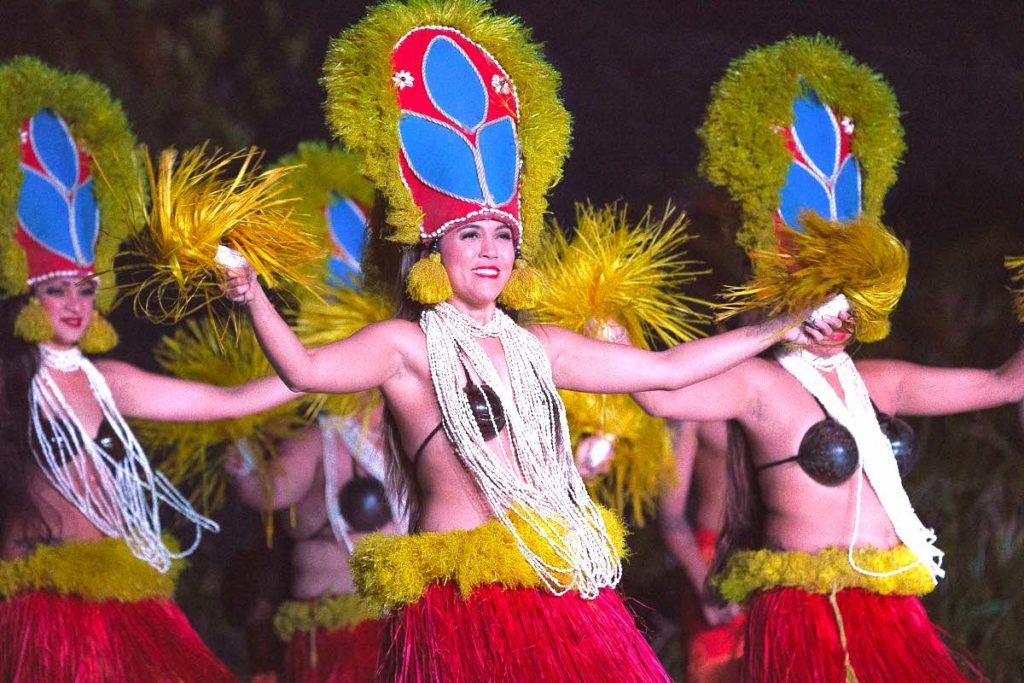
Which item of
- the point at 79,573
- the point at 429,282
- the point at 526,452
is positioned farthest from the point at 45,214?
the point at 526,452

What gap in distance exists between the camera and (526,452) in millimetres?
2705

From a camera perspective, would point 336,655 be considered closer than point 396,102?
No

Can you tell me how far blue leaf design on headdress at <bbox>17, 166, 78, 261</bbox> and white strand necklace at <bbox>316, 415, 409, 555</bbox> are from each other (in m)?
0.85

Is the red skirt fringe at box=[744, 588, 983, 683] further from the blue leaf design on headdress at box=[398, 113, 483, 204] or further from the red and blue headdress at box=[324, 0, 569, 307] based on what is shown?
the blue leaf design on headdress at box=[398, 113, 483, 204]

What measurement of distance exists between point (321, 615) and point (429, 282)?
1.63m

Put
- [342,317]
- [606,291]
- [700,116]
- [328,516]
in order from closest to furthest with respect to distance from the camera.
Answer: [606,291] < [342,317] < [328,516] < [700,116]

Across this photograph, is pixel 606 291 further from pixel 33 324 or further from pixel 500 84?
pixel 33 324

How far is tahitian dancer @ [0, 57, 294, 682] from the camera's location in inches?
131

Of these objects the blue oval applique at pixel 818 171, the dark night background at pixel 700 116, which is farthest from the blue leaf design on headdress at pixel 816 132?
the dark night background at pixel 700 116

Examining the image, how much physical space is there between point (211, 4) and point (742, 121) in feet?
9.76

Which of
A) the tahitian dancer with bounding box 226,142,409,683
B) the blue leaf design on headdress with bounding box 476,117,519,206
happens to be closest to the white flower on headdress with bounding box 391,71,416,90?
the blue leaf design on headdress with bounding box 476,117,519,206

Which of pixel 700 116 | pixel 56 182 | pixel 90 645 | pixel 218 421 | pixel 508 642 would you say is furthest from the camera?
pixel 700 116

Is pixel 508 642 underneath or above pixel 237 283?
underneath

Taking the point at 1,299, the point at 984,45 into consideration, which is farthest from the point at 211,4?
the point at 984,45
